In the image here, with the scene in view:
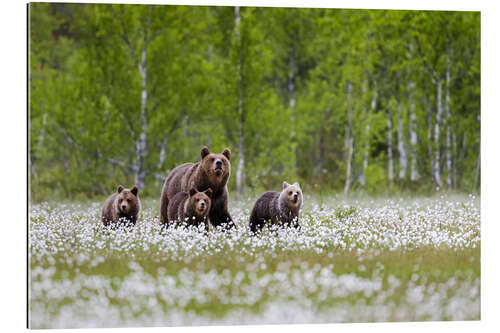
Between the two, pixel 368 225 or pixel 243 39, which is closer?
pixel 368 225

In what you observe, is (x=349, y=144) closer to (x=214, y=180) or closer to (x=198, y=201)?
(x=214, y=180)

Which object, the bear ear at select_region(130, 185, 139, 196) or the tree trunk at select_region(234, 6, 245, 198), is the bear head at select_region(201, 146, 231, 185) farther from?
the bear ear at select_region(130, 185, 139, 196)

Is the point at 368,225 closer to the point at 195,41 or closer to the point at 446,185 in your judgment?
the point at 446,185

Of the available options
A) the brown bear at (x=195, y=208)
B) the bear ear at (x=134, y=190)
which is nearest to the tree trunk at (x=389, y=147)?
the brown bear at (x=195, y=208)

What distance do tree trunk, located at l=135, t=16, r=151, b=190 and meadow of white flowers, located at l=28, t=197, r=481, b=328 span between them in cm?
101

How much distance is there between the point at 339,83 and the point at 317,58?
2.40m

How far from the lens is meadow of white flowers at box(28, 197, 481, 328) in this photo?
798 centimetres

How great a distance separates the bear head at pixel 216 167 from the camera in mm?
9133

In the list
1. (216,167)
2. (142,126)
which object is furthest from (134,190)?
(142,126)

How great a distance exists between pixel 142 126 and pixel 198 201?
2422 millimetres

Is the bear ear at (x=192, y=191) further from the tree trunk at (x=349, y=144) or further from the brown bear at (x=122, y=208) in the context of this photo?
the tree trunk at (x=349, y=144)

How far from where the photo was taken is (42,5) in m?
8.73

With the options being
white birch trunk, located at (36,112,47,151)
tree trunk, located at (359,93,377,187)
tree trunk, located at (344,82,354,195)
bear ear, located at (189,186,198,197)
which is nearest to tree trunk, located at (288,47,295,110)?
tree trunk, located at (344,82,354,195)

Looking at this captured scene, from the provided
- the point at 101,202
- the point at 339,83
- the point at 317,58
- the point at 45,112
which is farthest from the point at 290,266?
the point at 317,58
